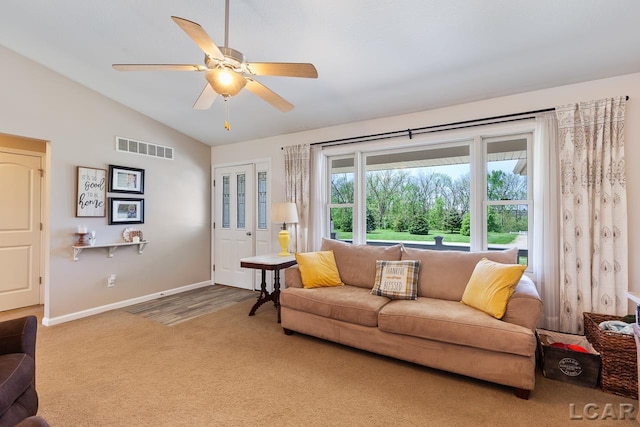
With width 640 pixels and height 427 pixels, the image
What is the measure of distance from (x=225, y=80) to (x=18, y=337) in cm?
189

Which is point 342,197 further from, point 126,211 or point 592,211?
point 126,211

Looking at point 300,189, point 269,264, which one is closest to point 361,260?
point 269,264

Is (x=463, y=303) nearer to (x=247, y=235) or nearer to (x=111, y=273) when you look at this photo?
(x=247, y=235)

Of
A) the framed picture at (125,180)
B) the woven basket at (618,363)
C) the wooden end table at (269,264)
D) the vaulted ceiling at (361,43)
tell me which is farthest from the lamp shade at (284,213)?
the woven basket at (618,363)

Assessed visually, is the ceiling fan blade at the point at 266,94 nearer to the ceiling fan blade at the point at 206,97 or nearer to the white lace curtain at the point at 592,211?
the ceiling fan blade at the point at 206,97

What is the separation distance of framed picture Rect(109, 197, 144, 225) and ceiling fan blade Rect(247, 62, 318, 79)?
313 centimetres

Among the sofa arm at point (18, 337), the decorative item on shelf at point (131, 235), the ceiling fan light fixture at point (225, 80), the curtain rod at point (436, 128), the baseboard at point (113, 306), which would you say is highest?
the curtain rod at point (436, 128)

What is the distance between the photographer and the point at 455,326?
7.27ft

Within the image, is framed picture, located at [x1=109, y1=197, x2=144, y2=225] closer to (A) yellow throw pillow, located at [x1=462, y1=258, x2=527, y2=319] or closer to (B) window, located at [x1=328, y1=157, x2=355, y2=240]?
(B) window, located at [x1=328, y1=157, x2=355, y2=240]

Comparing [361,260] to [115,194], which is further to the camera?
[115,194]

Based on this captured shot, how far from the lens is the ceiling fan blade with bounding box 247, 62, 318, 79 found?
1.86m

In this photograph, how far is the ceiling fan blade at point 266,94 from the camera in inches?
83.4

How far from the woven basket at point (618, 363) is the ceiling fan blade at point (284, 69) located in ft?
8.81

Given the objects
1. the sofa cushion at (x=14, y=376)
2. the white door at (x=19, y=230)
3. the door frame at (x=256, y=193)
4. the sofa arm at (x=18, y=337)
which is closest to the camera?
the sofa cushion at (x=14, y=376)
